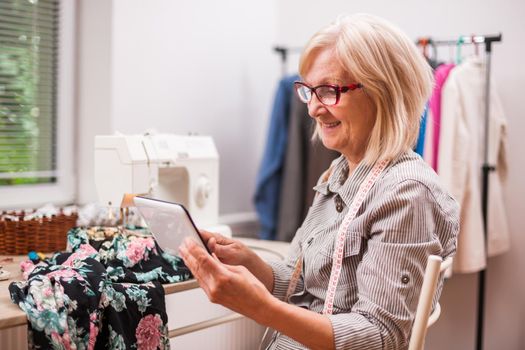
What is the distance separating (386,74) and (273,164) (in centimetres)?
182

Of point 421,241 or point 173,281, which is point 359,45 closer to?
point 421,241

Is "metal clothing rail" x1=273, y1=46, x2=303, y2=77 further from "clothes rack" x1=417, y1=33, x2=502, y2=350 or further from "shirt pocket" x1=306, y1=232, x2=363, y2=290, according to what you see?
"shirt pocket" x1=306, y1=232, x2=363, y2=290

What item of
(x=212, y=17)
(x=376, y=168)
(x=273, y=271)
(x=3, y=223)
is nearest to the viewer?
(x=376, y=168)

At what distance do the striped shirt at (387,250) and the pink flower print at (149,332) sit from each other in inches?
13.1

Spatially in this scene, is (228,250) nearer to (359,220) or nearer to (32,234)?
(359,220)

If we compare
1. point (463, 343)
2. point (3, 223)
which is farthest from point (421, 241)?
point (463, 343)

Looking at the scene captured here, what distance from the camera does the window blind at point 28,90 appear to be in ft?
7.55

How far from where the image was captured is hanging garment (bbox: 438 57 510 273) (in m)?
2.55

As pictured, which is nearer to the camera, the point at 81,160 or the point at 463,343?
the point at 81,160

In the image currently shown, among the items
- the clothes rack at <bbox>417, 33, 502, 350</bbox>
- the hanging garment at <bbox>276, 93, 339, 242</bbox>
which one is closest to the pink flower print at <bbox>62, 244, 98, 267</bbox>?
the hanging garment at <bbox>276, 93, 339, 242</bbox>

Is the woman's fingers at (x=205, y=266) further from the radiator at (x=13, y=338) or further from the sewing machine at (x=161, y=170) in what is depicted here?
the radiator at (x=13, y=338)

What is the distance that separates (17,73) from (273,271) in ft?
4.52

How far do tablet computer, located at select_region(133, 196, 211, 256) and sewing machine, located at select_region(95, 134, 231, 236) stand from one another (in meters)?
0.31

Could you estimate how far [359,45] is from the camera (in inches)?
48.9
